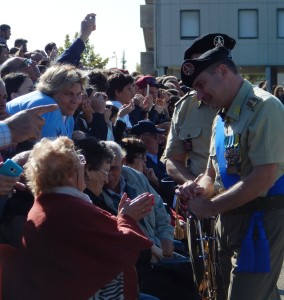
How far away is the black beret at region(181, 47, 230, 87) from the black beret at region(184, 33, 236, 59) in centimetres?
32

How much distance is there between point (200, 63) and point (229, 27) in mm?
→ 37660

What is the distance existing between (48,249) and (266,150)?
1.37m

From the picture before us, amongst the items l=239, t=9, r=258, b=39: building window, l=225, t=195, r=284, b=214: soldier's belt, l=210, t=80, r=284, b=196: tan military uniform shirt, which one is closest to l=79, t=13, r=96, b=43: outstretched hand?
l=210, t=80, r=284, b=196: tan military uniform shirt

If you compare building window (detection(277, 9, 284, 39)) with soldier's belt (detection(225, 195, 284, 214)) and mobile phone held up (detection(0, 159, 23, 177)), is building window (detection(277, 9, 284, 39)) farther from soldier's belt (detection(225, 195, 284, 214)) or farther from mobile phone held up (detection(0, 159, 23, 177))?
mobile phone held up (detection(0, 159, 23, 177))

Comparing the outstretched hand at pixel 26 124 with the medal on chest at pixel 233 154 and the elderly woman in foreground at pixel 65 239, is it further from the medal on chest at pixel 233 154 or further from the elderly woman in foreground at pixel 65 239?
the medal on chest at pixel 233 154

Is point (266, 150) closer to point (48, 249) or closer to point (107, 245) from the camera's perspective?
point (107, 245)

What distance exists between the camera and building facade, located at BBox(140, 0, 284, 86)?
40.7 meters

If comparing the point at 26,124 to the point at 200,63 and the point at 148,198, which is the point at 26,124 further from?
the point at 200,63

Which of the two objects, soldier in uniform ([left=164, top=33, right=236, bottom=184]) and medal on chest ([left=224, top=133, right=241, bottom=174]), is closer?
medal on chest ([left=224, top=133, right=241, bottom=174])

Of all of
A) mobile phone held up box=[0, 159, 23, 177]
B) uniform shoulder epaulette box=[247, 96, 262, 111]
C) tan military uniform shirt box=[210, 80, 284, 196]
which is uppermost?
uniform shoulder epaulette box=[247, 96, 262, 111]

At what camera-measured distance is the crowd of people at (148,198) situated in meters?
3.78

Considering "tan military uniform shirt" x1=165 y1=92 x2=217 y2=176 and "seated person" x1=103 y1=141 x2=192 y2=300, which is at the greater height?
"tan military uniform shirt" x1=165 y1=92 x2=217 y2=176

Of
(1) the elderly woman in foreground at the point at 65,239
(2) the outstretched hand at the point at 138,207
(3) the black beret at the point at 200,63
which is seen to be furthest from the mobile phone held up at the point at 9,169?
(3) the black beret at the point at 200,63

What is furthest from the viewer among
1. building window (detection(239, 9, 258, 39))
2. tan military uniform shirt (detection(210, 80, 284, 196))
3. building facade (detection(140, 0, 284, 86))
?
building window (detection(239, 9, 258, 39))
